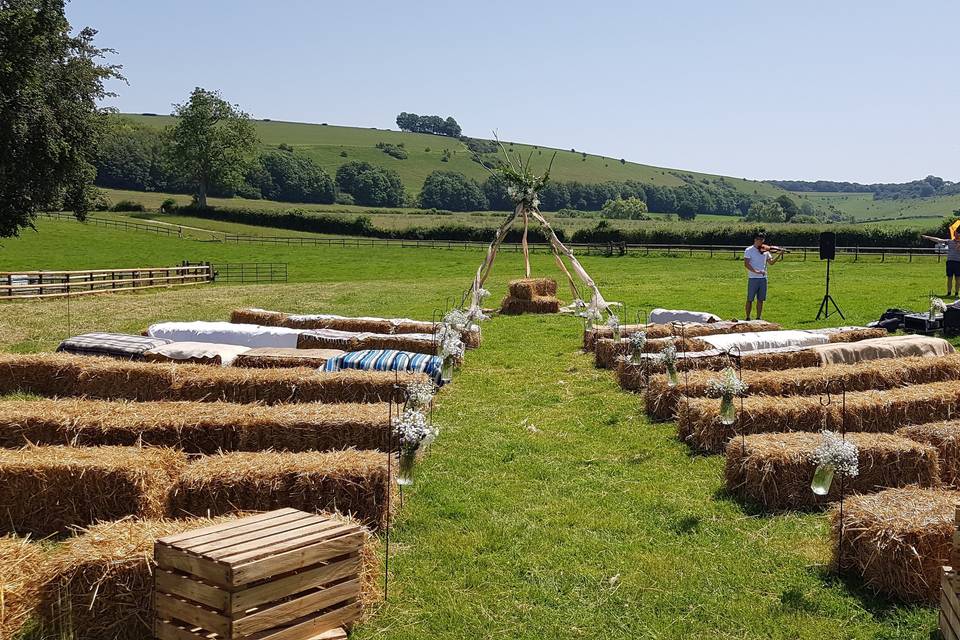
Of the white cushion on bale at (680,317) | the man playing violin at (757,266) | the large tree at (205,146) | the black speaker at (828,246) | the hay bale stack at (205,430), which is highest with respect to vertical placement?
the large tree at (205,146)

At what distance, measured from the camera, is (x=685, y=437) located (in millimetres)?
11250

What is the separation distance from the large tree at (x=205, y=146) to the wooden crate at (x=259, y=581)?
88929 millimetres

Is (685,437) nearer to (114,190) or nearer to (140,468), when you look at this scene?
(140,468)

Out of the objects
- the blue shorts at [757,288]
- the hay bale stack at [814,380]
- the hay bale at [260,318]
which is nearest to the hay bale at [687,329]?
the blue shorts at [757,288]

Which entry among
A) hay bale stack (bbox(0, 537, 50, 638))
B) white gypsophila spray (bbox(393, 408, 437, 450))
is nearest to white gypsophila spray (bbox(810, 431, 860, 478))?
white gypsophila spray (bbox(393, 408, 437, 450))

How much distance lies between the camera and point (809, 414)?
10.7 metres

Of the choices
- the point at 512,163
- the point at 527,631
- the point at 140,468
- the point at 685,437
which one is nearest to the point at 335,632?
the point at 527,631

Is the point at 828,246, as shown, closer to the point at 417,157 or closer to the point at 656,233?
the point at 656,233

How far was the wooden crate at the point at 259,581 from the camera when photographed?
18.3ft

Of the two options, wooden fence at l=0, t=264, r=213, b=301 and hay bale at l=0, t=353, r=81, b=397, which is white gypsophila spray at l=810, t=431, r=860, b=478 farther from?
wooden fence at l=0, t=264, r=213, b=301

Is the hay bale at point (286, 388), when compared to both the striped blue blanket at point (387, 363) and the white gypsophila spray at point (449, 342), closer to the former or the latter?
the striped blue blanket at point (387, 363)

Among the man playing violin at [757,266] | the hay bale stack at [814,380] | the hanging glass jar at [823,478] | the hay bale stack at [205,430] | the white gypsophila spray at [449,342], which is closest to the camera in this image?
the hanging glass jar at [823,478]

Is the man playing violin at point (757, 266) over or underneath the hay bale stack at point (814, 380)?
over

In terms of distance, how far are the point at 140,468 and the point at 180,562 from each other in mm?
2611
